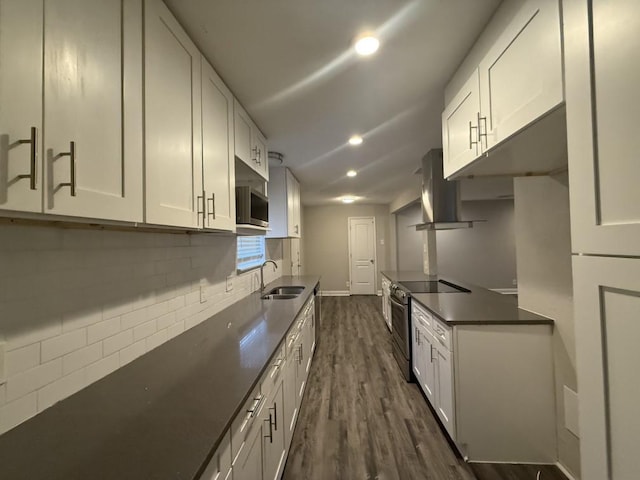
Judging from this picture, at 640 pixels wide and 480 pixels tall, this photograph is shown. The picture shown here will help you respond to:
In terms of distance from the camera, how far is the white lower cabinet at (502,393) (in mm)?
1791

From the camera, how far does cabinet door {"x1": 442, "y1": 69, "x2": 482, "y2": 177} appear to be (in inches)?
59.8

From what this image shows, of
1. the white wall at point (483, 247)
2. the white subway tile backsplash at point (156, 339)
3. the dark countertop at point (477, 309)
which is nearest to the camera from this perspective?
the white subway tile backsplash at point (156, 339)

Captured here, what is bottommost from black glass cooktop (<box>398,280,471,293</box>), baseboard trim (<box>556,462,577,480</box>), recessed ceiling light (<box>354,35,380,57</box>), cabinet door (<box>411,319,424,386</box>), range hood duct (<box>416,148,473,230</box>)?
baseboard trim (<box>556,462,577,480</box>)

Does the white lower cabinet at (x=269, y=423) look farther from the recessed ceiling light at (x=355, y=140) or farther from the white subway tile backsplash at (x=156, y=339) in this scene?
the recessed ceiling light at (x=355, y=140)

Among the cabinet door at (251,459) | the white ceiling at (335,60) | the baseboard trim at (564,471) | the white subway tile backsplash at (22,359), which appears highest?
the white ceiling at (335,60)

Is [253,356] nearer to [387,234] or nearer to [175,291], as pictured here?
[175,291]

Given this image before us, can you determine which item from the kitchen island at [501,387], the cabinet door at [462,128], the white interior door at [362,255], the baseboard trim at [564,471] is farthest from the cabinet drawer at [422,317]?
the white interior door at [362,255]

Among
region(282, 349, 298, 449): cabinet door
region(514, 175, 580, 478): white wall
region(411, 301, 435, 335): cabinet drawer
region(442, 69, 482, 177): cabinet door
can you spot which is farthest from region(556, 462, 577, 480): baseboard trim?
region(442, 69, 482, 177): cabinet door

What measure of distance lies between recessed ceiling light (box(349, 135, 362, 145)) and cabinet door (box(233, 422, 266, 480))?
2.43 m

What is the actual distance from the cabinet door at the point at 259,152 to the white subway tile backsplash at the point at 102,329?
155 centimetres

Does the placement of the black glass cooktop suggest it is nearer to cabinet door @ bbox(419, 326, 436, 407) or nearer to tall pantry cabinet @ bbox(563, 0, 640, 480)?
cabinet door @ bbox(419, 326, 436, 407)

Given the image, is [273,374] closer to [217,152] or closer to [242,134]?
[217,152]

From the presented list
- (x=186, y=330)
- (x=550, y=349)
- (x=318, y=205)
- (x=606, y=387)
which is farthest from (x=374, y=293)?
(x=606, y=387)

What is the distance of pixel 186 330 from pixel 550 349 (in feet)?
7.34
